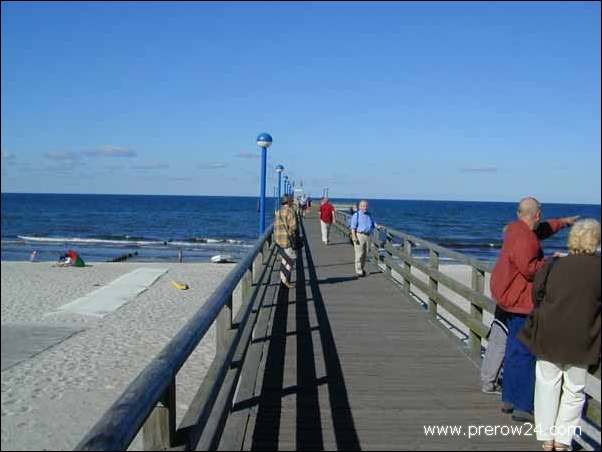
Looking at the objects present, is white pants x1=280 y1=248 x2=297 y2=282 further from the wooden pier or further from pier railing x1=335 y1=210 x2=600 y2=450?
pier railing x1=335 y1=210 x2=600 y2=450

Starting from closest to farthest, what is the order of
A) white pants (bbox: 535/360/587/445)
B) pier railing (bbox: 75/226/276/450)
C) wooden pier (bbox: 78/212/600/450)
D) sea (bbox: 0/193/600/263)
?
pier railing (bbox: 75/226/276/450), wooden pier (bbox: 78/212/600/450), white pants (bbox: 535/360/587/445), sea (bbox: 0/193/600/263)

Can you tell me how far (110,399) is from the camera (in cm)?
1151

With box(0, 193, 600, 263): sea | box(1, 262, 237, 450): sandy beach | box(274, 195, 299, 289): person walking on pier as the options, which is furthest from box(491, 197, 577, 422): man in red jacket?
box(0, 193, 600, 263): sea

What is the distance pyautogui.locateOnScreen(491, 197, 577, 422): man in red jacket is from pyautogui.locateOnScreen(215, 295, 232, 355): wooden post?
76.9 inches

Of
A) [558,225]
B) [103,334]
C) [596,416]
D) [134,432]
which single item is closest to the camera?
[134,432]

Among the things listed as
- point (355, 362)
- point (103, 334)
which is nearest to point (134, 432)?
point (355, 362)

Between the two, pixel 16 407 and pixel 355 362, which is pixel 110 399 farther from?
pixel 355 362

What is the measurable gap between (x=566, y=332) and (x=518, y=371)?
3.00ft

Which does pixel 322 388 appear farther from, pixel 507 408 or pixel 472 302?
pixel 472 302

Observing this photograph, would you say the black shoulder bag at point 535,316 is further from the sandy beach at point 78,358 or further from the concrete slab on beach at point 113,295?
the concrete slab on beach at point 113,295

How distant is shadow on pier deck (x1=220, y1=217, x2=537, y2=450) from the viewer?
412 centimetres

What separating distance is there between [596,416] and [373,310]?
524 cm

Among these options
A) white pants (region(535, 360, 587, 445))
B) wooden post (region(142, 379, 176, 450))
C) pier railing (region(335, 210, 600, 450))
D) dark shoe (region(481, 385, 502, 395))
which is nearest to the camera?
wooden post (region(142, 379, 176, 450))

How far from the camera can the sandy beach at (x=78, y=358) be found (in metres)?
10.1
